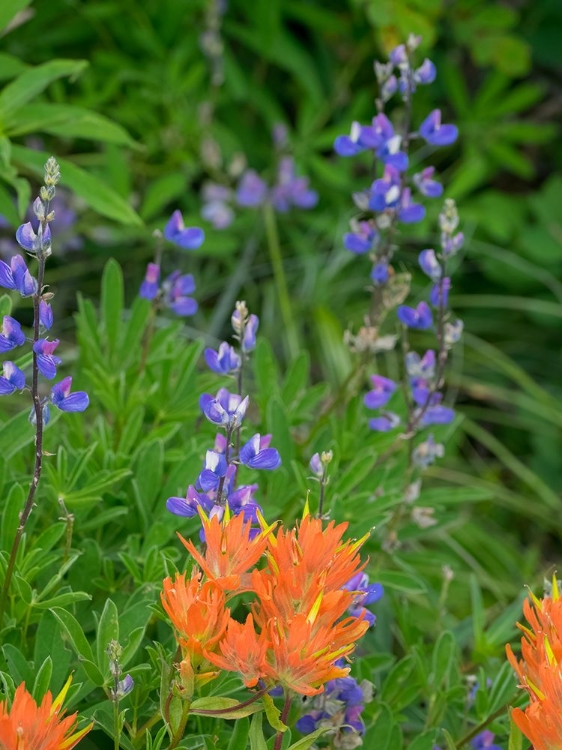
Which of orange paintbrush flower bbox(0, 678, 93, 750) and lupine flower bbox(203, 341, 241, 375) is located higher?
lupine flower bbox(203, 341, 241, 375)

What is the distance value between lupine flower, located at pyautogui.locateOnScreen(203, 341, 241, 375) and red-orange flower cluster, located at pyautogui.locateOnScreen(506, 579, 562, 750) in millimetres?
454

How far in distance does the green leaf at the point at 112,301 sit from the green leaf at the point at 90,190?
8 cm

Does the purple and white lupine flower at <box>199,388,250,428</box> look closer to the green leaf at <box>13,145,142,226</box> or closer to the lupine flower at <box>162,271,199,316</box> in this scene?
the lupine flower at <box>162,271,199,316</box>

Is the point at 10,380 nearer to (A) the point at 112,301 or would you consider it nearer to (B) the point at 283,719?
(B) the point at 283,719

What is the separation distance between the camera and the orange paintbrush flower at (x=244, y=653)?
0.86 meters

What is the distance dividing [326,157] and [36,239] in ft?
6.56

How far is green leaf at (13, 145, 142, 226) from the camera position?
161 centimetres

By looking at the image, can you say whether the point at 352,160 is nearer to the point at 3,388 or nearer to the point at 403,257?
the point at 403,257

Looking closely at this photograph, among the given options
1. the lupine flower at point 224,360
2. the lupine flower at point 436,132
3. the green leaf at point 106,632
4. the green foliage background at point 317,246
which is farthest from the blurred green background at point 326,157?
the green leaf at point 106,632

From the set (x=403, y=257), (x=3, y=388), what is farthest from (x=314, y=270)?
(x=3, y=388)

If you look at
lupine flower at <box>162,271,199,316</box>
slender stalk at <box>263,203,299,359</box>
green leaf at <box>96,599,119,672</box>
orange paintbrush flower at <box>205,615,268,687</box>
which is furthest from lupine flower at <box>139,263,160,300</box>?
slender stalk at <box>263,203,299,359</box>

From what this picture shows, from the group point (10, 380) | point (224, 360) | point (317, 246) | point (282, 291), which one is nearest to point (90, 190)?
point (224, 360)

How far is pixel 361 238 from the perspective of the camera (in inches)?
60.4

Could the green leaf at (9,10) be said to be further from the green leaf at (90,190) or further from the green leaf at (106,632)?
the green leaf at (106,632)
